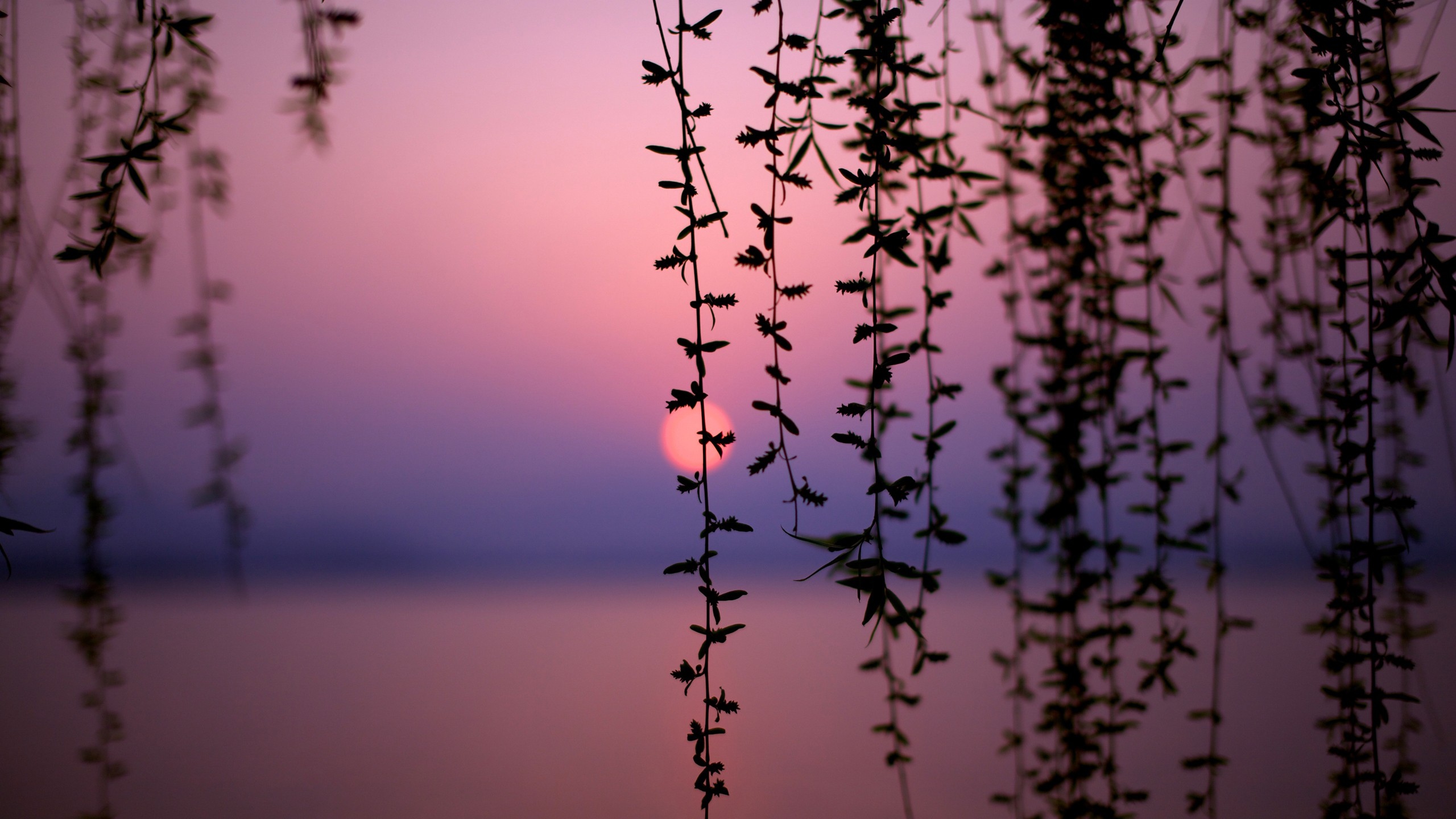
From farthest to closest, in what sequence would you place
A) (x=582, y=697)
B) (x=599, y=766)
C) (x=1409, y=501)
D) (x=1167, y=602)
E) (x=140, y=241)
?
(x=582, y=697) → (x=599, y=766) → (x=1167, y=602) → (x=1409, y=501) → (x=140, y=241)

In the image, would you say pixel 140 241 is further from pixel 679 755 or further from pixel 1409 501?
pixel 679 755

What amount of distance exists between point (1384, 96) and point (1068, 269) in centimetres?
38

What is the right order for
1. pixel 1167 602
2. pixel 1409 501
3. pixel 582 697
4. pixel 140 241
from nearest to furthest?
pixel 140 241
pixel 1409 501
pixel 1167 602
pixel 582 697

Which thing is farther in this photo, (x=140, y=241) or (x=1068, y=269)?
(x=1068, y=269)

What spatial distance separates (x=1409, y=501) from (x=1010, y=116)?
69 centimetres

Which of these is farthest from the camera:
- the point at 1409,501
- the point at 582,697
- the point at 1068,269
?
the point at 582,697

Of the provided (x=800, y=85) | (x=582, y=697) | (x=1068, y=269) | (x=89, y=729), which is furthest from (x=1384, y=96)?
(x=89, y=729)

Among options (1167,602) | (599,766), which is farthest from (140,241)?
(599,766)

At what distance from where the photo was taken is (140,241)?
0.73 m

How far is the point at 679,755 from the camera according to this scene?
2.76 metres

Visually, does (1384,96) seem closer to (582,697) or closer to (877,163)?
(877,163)

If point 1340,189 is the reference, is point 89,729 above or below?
below

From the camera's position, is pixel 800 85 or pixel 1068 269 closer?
pixel 800 85

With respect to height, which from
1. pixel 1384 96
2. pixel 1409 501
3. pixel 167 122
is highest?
pixel 1384 96
